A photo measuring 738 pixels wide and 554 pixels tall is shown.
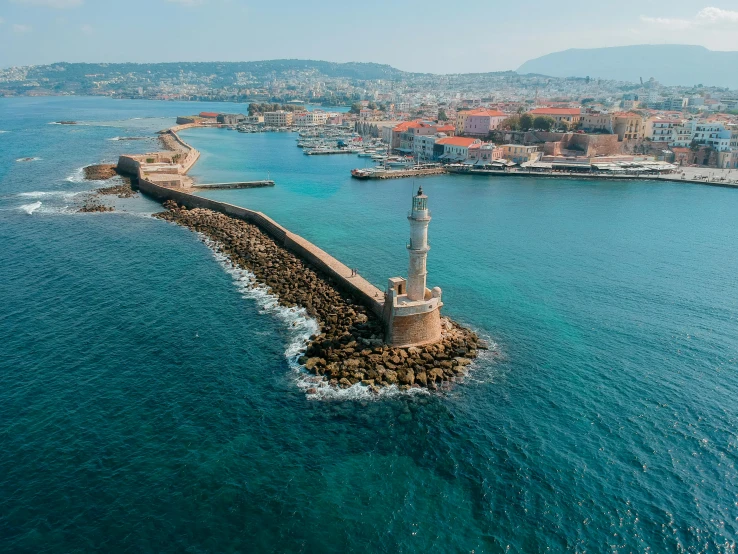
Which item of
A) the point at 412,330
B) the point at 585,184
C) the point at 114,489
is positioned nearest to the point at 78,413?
the point at 114,489

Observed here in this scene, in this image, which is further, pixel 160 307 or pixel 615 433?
pixel 160 307

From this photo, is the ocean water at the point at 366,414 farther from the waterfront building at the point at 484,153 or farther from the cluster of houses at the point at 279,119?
the cluster of houses at the point at 279,119

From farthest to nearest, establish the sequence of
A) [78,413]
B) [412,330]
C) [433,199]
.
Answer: [433,199] < [412,330] < [78,413]

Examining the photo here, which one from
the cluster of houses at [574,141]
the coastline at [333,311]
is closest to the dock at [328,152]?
the cluster of houses at [574,141]

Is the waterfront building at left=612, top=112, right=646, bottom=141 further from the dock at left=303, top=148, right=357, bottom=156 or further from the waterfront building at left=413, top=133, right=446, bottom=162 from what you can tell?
the dock at left=303, top=148, right=357, bottom=156

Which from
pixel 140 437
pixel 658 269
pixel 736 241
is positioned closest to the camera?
pixel 140 437

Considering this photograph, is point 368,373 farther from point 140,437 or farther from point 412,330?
point 140,437

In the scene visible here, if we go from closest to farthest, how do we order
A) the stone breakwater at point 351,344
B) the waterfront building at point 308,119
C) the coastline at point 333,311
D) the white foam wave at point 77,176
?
the stone breakwater at point 351,344 < the coastline at point 333,311 < the white foam wave at point 77,176 < the waterfront building at point 308,119
